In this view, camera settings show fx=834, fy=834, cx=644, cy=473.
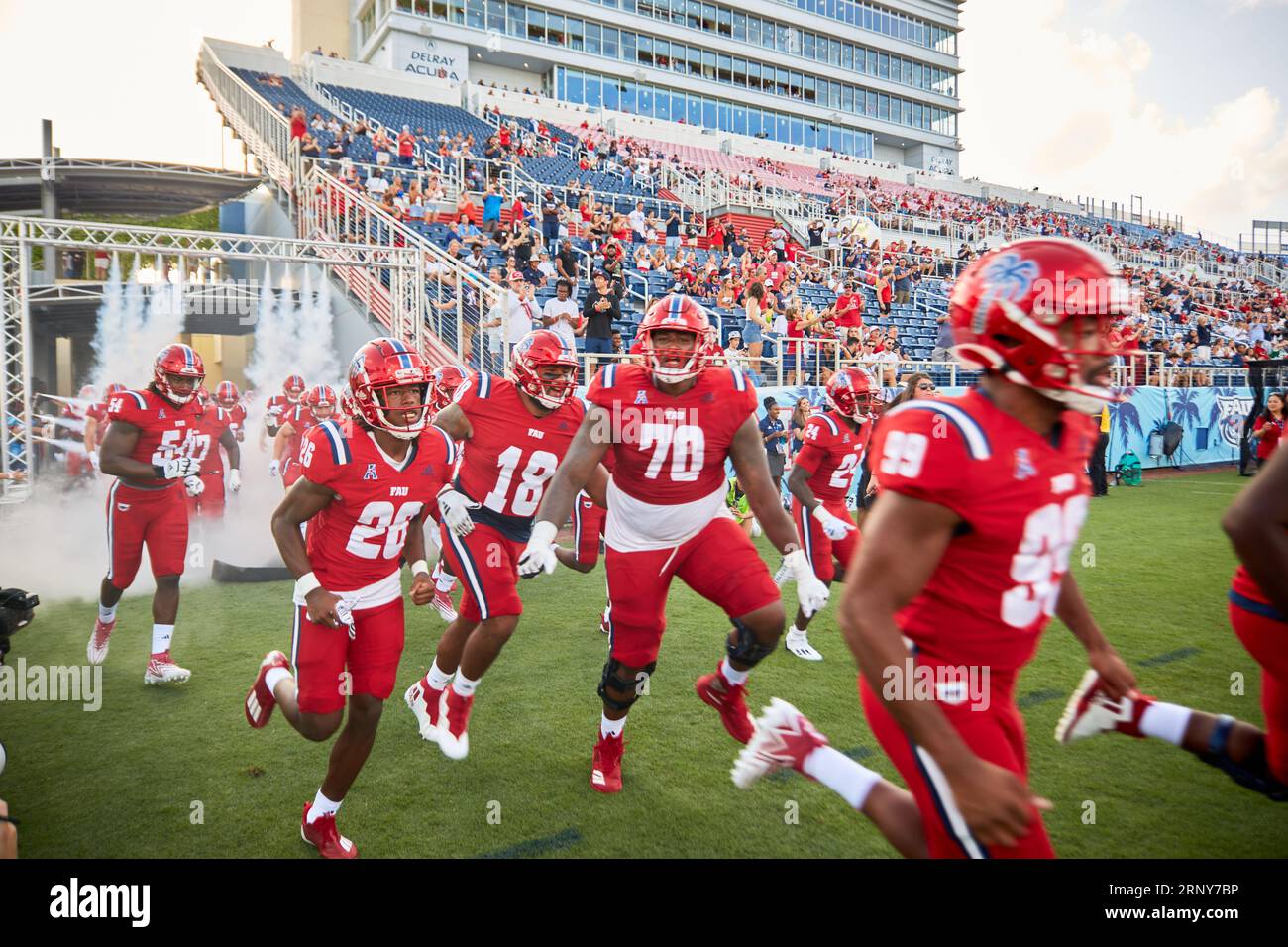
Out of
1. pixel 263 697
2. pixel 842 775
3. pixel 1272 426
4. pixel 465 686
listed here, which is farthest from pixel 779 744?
pixel 1272 426

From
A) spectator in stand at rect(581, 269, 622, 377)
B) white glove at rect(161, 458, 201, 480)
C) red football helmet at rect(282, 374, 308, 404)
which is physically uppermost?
spectator in stand at rect(581, 269, 622, 377)

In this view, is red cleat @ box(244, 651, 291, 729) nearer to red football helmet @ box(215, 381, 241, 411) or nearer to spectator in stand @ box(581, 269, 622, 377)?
red football helmet @ box(215, 381, 241, 411)

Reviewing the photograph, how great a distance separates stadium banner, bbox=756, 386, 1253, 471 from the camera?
1753 cm

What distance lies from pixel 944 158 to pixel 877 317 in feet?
126

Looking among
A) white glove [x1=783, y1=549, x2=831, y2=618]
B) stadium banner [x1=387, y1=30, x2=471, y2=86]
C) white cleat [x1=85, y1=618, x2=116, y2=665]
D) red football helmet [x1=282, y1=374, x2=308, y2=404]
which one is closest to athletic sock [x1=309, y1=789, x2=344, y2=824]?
white glove [x1=783, y1=549, x2=831, y2=618]

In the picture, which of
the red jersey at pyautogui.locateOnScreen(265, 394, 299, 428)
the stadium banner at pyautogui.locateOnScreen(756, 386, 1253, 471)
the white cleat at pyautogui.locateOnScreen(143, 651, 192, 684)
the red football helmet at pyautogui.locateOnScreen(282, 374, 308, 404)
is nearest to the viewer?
the white cleat at pyautogui.locateOnScreen(143, 651, 192, 684)

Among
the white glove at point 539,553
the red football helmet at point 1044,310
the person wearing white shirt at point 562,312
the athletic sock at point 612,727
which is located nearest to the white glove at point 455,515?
the white glove at point 539,553

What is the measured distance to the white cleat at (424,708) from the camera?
488 centimetres

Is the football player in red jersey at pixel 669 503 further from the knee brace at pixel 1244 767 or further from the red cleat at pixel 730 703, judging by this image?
the knee brace at pixel 1244 767

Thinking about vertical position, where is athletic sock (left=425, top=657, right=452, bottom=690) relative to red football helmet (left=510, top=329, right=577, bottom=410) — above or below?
below

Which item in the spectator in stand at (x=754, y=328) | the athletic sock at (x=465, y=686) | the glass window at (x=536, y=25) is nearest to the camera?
the athletic sock at (x=465, y=686)

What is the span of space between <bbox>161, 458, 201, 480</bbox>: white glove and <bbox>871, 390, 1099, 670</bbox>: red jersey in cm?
550

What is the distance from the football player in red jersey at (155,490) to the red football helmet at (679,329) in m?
3.78
